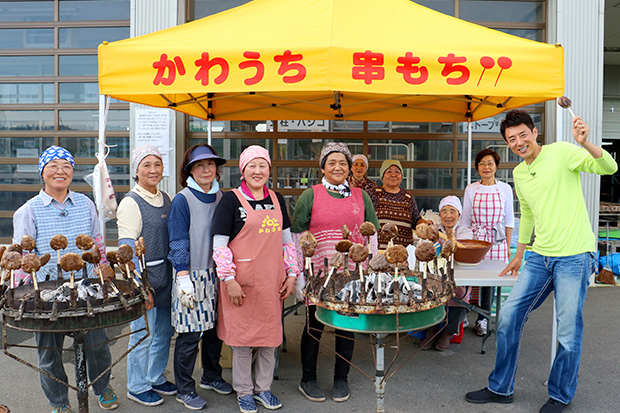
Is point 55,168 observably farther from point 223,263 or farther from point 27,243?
point 223,263

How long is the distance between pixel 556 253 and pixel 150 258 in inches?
112

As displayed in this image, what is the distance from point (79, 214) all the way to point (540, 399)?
367 cm

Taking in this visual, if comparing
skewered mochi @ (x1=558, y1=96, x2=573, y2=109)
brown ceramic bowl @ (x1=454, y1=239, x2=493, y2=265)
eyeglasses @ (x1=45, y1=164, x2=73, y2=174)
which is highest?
skewered mochi @ (x1=558, y1=96, x2=573, y2=109)

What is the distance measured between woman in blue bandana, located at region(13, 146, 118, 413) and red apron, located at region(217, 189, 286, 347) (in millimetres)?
907

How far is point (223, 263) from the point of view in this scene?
3125 mm

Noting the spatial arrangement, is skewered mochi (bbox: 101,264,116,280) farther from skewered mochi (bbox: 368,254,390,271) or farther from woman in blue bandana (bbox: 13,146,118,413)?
skewered mochi (bbox: 368,254,390,271)

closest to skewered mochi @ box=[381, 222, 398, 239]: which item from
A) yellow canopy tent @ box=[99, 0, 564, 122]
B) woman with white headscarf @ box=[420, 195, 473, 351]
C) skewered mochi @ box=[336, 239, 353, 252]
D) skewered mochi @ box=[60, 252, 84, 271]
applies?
skewered mochi @ box=[336, 239, 353, 252]

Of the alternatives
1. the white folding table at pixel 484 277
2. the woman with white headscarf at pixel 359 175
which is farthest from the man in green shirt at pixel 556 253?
the woman with white headscarf at pixel 359 175

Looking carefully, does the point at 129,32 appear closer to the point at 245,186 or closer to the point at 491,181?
the point at 245,186

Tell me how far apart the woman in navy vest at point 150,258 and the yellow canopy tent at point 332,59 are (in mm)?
582

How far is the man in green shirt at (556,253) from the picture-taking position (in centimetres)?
321

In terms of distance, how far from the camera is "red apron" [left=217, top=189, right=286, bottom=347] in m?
3.22

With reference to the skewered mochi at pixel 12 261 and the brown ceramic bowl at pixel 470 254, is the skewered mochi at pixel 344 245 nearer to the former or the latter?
the brown ceramic bowl at pixel 470 254

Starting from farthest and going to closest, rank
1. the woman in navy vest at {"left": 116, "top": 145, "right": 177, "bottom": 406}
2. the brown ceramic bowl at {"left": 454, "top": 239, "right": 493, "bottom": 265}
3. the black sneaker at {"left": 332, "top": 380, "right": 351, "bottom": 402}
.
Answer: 1. the brown ceramic bowl at {"left": 454, "top": 239, "right": 493, "bottom": 265}
2. the black sneaker at {"left": 332, "top": 380, "right": 351, "bottom": 402}
3. the woman in navy vest at {"left": 116, "top": 145, "right": 177, "bottom": 406}
